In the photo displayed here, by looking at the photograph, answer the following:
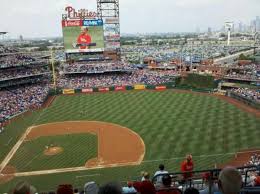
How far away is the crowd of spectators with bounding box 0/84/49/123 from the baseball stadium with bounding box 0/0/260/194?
0.48 feet

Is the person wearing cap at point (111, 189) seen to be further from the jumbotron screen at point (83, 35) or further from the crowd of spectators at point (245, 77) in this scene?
the jumbotron screen at point (83, 35)

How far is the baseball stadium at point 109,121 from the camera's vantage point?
73.3 feet

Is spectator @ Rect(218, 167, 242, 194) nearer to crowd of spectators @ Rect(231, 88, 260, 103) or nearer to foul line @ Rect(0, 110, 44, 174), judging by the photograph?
foul line @ Rect(0, 110, 44, 174)

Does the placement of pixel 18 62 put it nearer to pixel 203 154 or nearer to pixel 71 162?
pixel 71 162

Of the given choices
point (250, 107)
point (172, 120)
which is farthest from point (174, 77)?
point (172, 120)

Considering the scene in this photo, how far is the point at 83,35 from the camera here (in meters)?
60.8

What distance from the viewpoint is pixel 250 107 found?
39.9 metres

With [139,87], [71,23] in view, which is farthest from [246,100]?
[71,23]

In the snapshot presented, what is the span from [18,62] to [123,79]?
20351 mm

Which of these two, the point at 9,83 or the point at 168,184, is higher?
the point at 168,184

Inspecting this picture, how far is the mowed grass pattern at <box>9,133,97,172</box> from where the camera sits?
24200mm

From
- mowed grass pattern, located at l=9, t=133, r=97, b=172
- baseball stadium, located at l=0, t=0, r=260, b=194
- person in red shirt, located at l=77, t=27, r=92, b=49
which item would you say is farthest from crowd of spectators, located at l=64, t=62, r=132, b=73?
Result: mowed grass pattern, located at l=9, t=133, r=97, b=172

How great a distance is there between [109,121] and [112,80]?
81.0 feet

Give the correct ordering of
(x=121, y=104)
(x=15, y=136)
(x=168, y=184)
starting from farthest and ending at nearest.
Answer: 1. (x=121, y=104)
2. (x=15, y=136)
3. (x=168, y=184)
